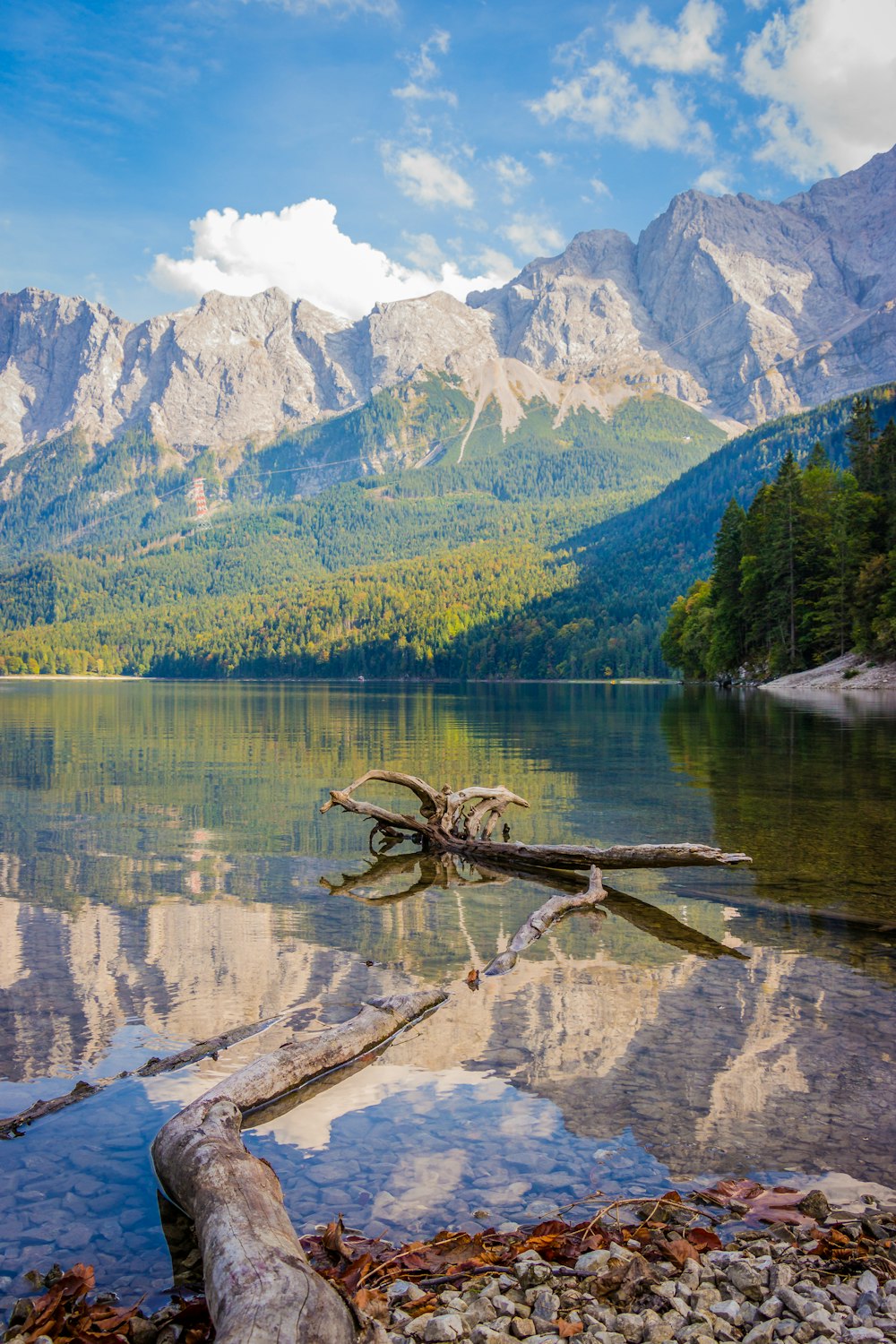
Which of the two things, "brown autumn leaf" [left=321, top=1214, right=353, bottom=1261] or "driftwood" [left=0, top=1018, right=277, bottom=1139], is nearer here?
"brown autumn leaf" [left=321, top=1214, right=353, bottom=1261]

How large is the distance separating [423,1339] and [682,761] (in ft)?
121

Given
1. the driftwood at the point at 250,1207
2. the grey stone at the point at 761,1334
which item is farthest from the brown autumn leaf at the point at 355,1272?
the grey stone at the point at 761,1334

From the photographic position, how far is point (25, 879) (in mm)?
20000

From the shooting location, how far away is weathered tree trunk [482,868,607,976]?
13578mm

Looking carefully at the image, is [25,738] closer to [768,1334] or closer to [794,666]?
[768,1334]

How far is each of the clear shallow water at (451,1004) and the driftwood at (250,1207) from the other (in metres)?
Answer: 0.36

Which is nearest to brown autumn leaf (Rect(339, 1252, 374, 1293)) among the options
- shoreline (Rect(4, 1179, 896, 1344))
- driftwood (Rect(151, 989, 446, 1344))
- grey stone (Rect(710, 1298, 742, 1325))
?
shoreline (Rect(4, 1179, 896, 1344))

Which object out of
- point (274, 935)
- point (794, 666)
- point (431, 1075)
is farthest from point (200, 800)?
point (794, 666)

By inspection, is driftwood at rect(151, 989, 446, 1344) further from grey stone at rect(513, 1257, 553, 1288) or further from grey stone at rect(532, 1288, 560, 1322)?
grey stone at rect(513, 1257, 553, 1288)

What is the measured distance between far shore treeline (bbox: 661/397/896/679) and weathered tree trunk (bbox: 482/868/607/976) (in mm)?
70035

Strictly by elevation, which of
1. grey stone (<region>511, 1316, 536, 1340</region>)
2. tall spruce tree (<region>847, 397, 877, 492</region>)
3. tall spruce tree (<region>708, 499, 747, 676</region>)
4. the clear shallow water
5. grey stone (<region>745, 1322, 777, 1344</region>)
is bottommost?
the clear shallow water

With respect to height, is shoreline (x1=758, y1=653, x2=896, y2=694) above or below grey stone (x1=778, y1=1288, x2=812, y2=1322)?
above

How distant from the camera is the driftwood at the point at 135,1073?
874 cm

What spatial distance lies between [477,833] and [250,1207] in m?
18.5
